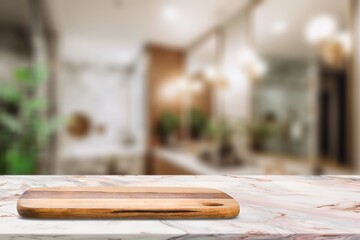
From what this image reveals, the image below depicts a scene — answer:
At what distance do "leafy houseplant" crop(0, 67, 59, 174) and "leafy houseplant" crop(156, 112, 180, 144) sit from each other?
2.61 meters

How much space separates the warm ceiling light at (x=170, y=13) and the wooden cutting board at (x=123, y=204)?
134 inches

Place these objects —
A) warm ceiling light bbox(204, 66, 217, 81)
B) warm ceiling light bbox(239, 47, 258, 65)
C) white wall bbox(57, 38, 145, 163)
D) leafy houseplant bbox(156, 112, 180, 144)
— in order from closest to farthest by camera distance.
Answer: warm ceiling light bbox(239, 47, 258, 65) → warm ceiling light bbox(204, 66, 217, 81) → leafy houseplant bbox(156, 112, 180, 144) → white wall bbox(57, 38, 145, 163)

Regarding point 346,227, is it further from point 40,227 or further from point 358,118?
point 358,118

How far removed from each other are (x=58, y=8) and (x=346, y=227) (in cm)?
414

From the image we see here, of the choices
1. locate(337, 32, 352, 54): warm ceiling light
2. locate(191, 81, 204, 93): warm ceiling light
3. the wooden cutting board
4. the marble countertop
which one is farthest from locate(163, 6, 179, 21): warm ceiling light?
the wooden cutting board

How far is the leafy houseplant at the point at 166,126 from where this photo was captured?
17.1ft

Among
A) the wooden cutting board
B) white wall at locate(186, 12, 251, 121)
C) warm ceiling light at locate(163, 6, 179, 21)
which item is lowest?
the wooden cutting board

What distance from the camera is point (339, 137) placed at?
7.20 feet

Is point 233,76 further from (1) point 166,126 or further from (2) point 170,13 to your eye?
(1) point 166,126

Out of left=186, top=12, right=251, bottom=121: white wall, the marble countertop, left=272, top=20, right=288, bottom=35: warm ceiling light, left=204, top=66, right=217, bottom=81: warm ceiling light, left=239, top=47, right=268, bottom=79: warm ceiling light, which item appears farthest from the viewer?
left=204, top=66, right=217, bottom=81: warm ceiling light

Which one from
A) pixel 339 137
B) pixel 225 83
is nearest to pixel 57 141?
pixel 225 83

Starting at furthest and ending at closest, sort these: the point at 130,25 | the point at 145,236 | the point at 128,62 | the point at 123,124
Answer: the point at 123,124 < the point at 128,62 < the point at 130,25 < the point at 145,236

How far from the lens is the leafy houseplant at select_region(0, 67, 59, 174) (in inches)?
88.4

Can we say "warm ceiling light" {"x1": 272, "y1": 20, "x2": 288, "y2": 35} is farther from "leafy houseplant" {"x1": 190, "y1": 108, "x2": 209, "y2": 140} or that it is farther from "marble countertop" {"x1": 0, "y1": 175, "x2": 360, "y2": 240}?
"marble countertop" {"x1": 0, "y1": 175, "x2": 360, "y2": 240}
